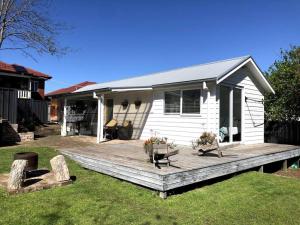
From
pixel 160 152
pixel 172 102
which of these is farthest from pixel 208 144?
pixel 172 102

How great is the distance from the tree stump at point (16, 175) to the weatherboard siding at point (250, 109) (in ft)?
25.7

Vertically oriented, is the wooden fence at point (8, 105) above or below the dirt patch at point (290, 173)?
above

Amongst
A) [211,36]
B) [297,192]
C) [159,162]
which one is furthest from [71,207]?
[211,36]

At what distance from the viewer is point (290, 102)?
12.5m

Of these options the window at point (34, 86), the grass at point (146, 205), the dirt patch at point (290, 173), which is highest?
the window at point (34, 86)

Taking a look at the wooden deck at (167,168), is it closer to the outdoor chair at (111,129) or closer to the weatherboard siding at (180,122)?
the weatherboard siding at (180,122)

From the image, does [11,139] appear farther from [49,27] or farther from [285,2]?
[285,2]

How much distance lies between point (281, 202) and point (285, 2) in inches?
410

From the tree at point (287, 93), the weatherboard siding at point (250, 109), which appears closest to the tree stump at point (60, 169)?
the weatherboard siding at point (250, 109)

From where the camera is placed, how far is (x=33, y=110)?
19.5 meters

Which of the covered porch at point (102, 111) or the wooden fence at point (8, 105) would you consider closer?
the covered porch at point (102, 111)

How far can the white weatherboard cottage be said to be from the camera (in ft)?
30.0

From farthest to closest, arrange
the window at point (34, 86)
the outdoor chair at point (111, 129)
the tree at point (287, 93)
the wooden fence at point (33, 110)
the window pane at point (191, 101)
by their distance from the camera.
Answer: the window at point (34, 86) → the wooden fence at point (33, 110) → the outdoor chair at point (111, 129) → the tree at point (287, 93) → the window pane at point (191, 101)

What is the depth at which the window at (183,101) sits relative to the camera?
31.2 feet
